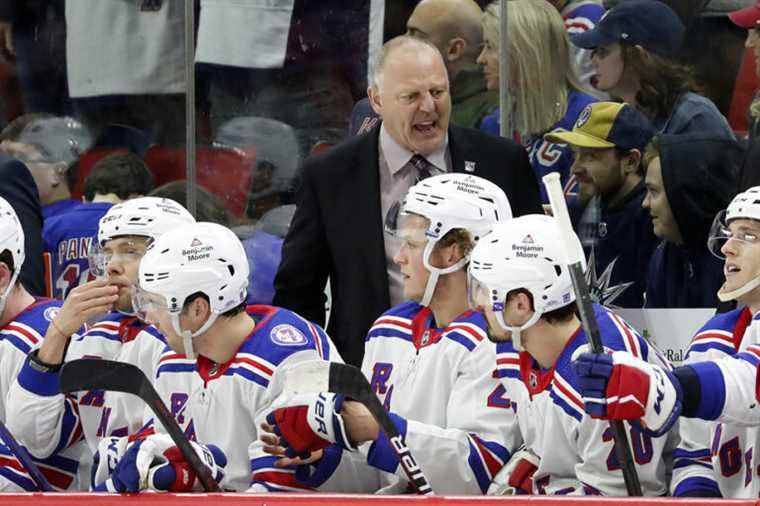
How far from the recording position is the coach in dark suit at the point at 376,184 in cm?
530

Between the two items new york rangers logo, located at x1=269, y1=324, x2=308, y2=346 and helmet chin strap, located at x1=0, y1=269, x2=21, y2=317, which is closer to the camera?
new york rangers logo, located at x1=269, y1=324, x2=308, y2=346

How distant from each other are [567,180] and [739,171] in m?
0.65

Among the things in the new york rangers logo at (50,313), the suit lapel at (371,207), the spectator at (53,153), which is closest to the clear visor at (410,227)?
the suit lapel at (371,207)

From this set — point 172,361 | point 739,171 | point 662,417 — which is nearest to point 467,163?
point 739,171

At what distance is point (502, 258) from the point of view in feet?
13.6

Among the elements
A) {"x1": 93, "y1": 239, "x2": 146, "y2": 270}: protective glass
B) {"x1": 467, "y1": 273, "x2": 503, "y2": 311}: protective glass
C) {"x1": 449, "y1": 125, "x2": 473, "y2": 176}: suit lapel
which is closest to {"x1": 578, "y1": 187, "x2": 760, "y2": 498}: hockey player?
{"x1": 467, "y1": 273, "x2": 503, "y2": 311}: protective glass

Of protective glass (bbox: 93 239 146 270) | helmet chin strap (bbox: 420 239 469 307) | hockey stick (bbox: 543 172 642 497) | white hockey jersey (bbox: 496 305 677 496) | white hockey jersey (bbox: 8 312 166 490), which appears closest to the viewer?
hockey stick (bbox: 543 172 642 497)

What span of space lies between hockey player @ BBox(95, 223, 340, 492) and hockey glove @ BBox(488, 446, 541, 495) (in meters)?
0.66

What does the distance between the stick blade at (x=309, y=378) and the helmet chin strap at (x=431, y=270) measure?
0.75 m

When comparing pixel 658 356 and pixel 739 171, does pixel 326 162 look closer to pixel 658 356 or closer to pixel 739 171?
pixel 739 171

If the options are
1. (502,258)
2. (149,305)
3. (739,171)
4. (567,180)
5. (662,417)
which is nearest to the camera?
(662,417)

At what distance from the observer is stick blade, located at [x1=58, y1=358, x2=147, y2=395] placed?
4.12 m

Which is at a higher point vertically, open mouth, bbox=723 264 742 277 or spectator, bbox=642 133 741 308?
open mouth, bbox=723 264 742 277

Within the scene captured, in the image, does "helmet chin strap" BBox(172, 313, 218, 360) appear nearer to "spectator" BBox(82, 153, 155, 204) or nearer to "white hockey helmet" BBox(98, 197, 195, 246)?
"white hockey helmet" BBox(98, 197, 195, 246)
